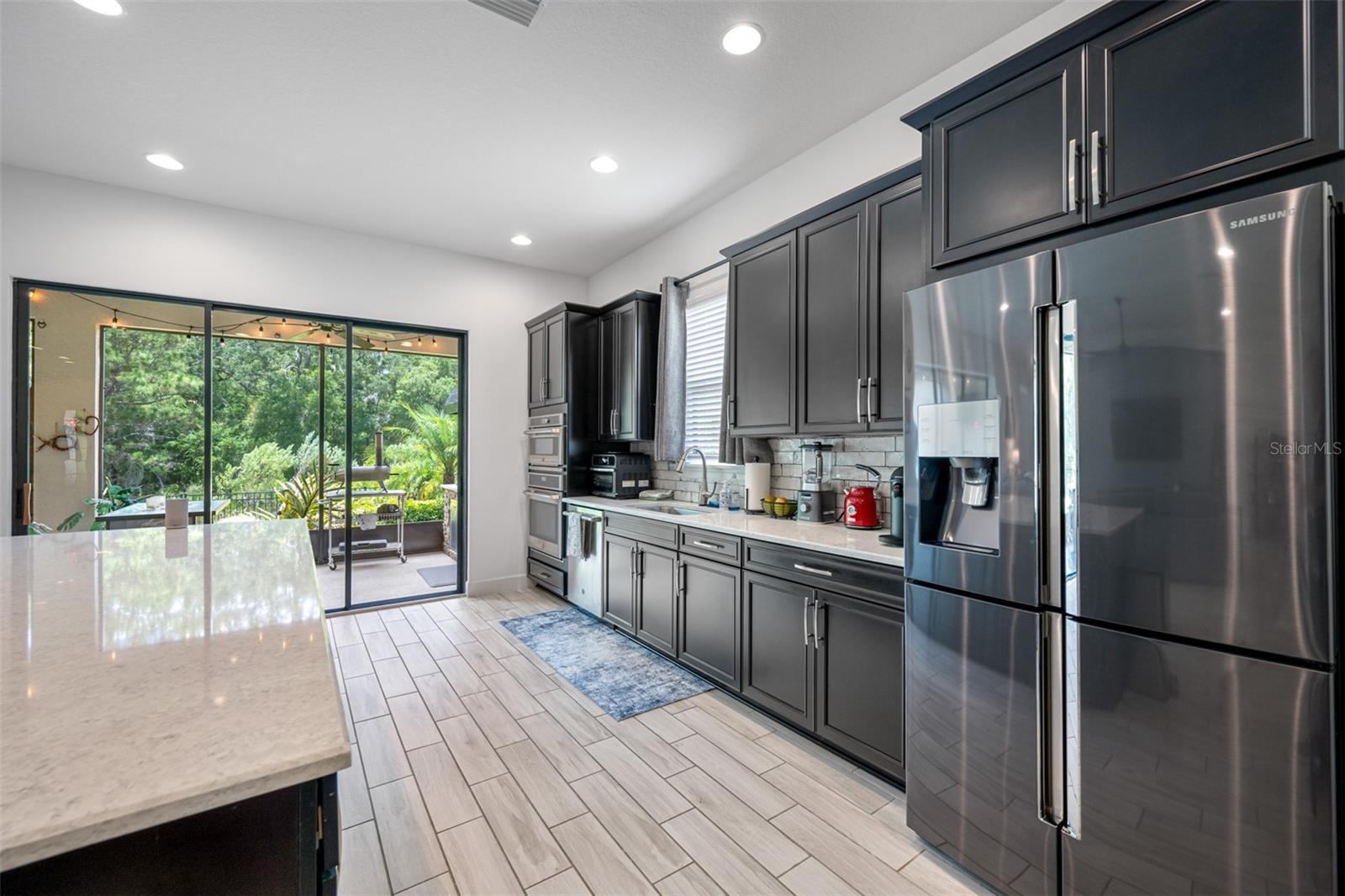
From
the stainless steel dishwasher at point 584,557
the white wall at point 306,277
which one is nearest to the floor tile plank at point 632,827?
the stainless steel dishwasher at point 584,557

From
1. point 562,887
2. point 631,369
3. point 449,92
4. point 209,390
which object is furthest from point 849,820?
point 209,390

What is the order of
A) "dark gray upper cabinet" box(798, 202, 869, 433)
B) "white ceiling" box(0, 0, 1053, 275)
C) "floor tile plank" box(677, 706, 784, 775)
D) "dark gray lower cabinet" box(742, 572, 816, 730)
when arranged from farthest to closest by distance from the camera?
1. "dark gray upper cabinet" box(798, 202, 869, 433)
2. "dark gray lower cabinet" box(742, 572, 816, 730)
3. "floor tile plank" box(677, 706, 784, 775)
4. "white ceiling" box(0, 0, 1053, 275)

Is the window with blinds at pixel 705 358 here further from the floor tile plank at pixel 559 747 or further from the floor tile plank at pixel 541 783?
the floor tile plank at pixel 541 783

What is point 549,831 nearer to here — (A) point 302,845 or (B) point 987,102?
(A) point 302,845

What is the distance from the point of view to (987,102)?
1.77 metres

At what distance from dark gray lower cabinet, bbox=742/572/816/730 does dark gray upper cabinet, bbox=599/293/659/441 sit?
1919mm

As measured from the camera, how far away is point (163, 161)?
330 centimetres

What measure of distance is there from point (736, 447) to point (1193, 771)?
2.42 meters

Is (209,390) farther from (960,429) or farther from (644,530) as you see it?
(960,429)

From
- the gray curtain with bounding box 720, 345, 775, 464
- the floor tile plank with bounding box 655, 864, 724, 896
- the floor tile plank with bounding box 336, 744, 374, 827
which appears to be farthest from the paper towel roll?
the floor tile plank with bounding box 336, 744, 374, 827

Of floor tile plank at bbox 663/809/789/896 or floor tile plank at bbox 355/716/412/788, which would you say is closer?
floor tile plank at bbox 663/809/789/896

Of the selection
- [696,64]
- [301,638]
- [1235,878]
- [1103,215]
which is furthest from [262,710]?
[696,64]

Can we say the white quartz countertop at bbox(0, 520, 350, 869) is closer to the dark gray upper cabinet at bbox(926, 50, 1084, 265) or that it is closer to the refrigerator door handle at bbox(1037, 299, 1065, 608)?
the refrigerator door handle at bbox(1037, 299, 1065, 608)

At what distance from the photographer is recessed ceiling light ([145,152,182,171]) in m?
3.24
